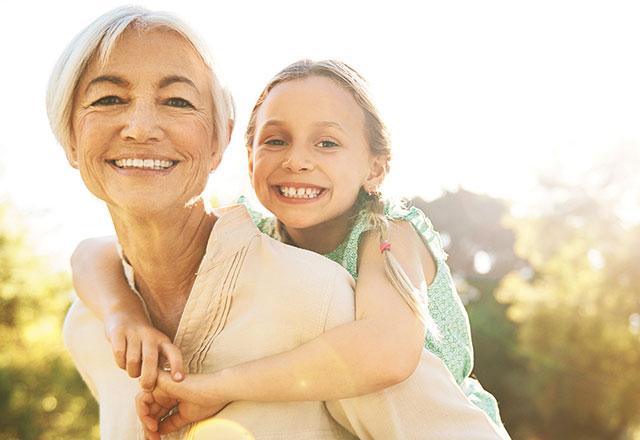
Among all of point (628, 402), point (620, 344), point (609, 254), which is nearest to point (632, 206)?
point (609, 254)

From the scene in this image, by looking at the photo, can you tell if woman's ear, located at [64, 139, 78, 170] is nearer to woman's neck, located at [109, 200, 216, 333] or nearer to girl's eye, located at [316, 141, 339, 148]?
woman's neck, located at [109, 200, 216, 333]

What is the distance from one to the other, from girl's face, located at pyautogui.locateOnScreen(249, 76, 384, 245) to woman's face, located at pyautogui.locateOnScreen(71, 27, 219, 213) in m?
0.84

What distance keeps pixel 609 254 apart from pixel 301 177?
19.8 meters

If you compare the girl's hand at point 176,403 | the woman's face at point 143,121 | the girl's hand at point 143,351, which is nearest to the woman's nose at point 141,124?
the woman's face at point 143,121

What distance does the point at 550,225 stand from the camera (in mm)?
23156

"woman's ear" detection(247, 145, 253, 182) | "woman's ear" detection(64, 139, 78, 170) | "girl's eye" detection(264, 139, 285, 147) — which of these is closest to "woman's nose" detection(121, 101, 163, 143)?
"woman's ear" detection(64, 139, 78, 170)

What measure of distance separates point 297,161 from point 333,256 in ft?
1.34

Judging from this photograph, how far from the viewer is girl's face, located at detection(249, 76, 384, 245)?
318cm

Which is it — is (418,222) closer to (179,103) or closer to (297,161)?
(297,161)

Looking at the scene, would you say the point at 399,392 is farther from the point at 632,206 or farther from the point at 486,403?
the point at 632,206

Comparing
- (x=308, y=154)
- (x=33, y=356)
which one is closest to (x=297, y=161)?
(x=308, y=154)

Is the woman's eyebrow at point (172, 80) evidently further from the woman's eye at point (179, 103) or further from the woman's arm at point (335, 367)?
the woman's arm at point (335, 367)

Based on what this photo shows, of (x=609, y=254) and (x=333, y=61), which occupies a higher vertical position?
(x=333, y=61)

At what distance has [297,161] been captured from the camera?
10.3 ft
